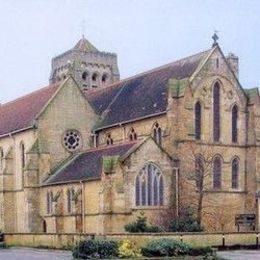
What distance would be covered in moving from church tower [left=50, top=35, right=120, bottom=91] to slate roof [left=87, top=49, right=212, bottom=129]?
70.6 ft

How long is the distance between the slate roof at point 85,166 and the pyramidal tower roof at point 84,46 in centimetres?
3430

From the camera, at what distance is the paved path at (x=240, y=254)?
140ft

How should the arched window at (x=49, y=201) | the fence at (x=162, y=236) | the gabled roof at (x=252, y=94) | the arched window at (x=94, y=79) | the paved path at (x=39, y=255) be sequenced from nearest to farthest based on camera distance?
the paved path at (x=39, y=255), the fence at (x=162, y=236), the gabled roof at (x=252, y=94), the arched window at (x=49, y=201), the arched window at (x=94, y=79)

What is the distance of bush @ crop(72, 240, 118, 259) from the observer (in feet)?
141

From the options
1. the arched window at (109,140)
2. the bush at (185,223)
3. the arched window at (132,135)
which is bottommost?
the bush at (185,223)

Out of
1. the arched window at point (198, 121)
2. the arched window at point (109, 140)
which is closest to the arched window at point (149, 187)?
the arched window at point (198, 121)

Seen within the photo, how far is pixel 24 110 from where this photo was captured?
259 feet

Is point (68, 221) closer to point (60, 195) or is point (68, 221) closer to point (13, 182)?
point (60, 195)

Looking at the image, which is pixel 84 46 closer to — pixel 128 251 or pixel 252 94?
pixel 252 94

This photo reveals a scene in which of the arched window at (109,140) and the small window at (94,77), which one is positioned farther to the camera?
the small window at (94,77)

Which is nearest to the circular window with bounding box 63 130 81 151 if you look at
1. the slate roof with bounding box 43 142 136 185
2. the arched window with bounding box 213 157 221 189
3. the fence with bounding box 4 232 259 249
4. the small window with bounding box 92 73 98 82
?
the slate roof with bounding box 43 142 136 185

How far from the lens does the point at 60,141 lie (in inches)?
2844

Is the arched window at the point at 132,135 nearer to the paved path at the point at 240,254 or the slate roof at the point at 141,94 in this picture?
the slate roof at the point at 141,94

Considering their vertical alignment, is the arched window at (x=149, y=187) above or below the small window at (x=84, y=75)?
below
